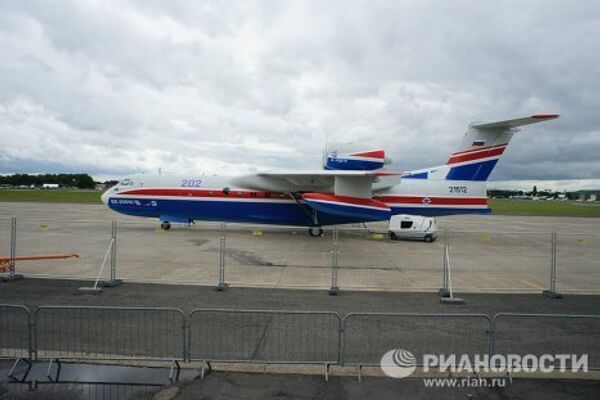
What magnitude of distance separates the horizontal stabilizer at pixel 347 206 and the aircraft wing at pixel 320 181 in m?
0.30

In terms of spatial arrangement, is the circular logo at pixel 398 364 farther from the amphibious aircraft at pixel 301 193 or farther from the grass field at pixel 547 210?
the grass field at pixel 547 210

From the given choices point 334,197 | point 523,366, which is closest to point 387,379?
point 523,366

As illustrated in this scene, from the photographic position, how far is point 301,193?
22.3 meters

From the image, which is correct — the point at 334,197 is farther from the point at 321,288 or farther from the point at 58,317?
the point at 58,317

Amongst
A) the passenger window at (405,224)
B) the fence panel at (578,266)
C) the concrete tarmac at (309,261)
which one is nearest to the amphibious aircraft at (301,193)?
the passenger window at (405,224)

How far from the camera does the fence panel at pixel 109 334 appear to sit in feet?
20.4

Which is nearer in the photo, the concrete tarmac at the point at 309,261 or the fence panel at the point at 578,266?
the concrete tarmac at the point at 309,261

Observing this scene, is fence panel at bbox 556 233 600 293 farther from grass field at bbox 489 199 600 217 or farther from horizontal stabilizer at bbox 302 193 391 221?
grass field at bbox 489 199 600 217

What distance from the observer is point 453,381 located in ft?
18.6

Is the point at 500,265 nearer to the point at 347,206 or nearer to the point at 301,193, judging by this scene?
the point at 347,206

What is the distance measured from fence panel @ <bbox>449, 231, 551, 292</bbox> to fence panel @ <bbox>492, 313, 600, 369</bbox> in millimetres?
2956

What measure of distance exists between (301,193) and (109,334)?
16.0 metres

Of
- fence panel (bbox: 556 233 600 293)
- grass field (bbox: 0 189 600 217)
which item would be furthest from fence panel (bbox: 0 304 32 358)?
grass field (bbox: 0 189 600 217)

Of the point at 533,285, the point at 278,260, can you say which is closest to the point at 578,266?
the point at 533,285
